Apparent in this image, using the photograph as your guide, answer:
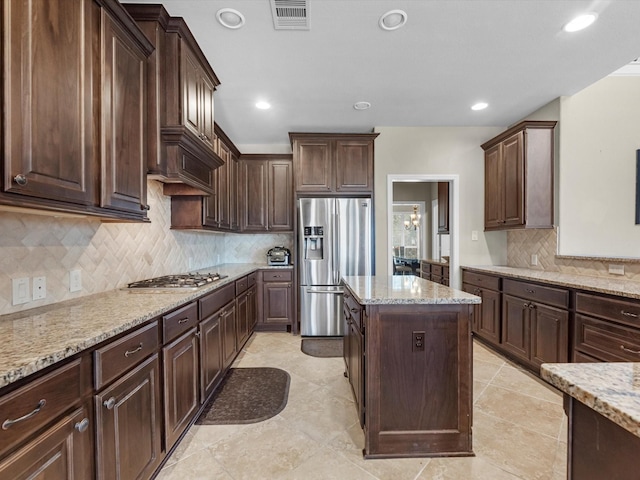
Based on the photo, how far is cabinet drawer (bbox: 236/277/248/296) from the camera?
117 inches

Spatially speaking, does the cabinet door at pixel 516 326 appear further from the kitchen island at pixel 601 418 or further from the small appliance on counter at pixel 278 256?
the small appliance on counter at pixel 278 256

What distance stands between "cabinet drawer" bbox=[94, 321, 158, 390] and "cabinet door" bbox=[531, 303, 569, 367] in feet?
9.79

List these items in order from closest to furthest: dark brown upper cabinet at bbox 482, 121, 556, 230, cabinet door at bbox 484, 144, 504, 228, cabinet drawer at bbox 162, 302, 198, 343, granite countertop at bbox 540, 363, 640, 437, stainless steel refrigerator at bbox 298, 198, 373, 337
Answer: granite countertop at bbox 540, 363, 640, 437, cabinet drawer at bbox 162, 302, 198, 343, dark brown upper cabinet at bbox 482, 121, 556, 230, cabinet door at bbox 484, 144, 504, 228, stainless steel refrigerator at bbox 298, 198, 373, 337

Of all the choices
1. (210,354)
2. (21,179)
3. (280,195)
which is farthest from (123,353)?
(280,195)

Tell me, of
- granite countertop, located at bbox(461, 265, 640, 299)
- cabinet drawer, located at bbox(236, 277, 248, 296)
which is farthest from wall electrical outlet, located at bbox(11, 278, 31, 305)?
granite countertop, located at bbox(461, 265, 640, 299)

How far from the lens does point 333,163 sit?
3732mm

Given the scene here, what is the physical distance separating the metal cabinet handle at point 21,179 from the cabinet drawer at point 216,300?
3.85ft

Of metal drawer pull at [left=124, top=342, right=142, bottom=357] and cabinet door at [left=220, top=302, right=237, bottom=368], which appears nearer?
metal drawer pull at [left=124, top=342, right=142, bottom=357]

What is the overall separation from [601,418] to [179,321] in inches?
70.5

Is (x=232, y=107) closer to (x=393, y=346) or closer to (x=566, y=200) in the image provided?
(x=393, y=346)

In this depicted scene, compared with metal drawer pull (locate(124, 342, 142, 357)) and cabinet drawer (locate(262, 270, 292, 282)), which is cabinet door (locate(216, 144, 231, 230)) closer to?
cabinet drawer (locate(262, 270, 292, 282))

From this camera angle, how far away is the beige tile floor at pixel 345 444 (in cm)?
156

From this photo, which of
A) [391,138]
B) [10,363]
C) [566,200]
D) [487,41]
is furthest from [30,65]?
[566,200]

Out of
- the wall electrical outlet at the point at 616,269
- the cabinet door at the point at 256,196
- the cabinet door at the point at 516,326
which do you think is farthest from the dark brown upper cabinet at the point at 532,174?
the cabinet door at the point at 256,196
